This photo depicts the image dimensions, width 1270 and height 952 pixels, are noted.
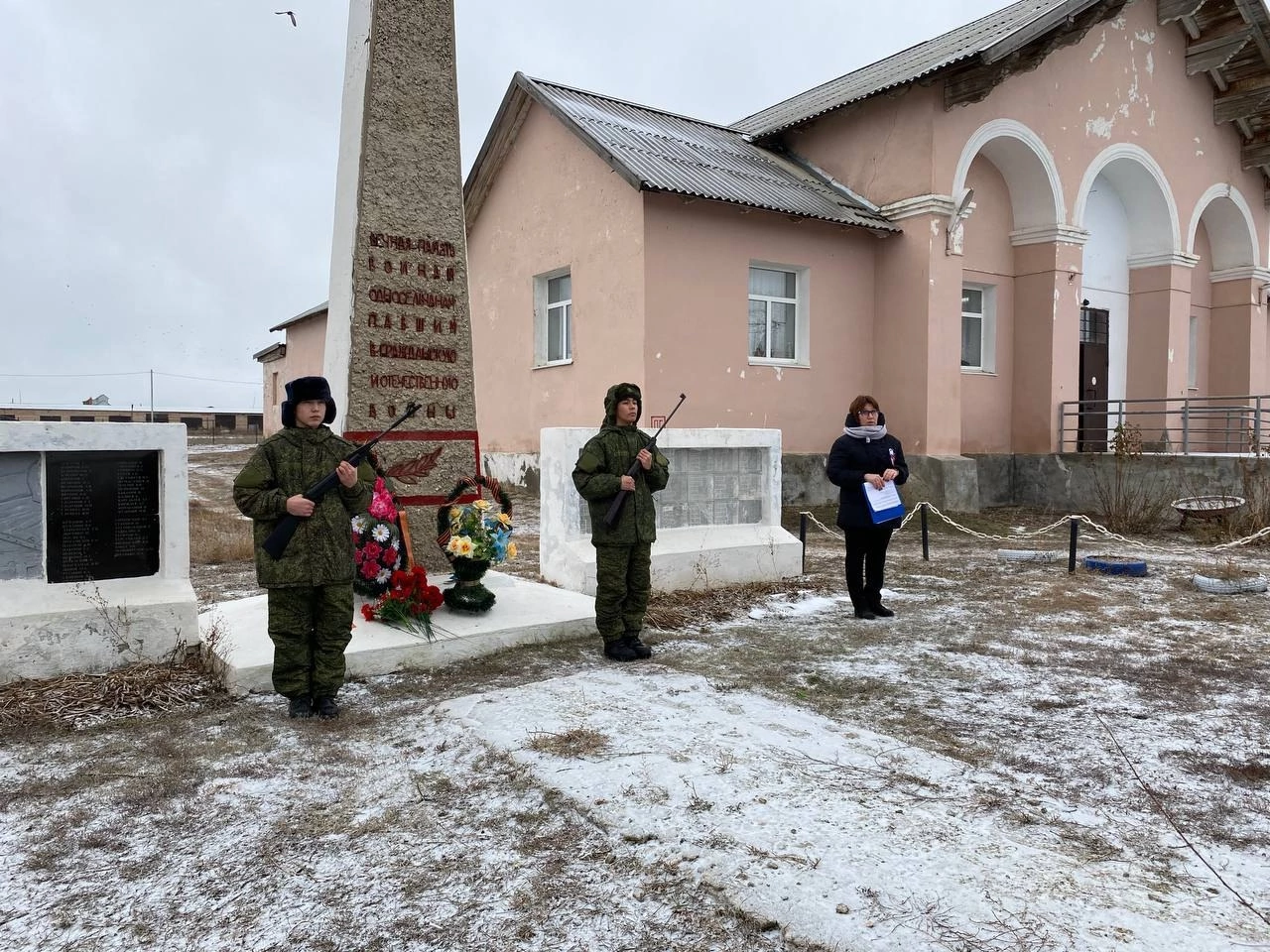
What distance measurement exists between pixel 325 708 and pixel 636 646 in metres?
1.82

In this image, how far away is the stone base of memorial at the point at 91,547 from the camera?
180 inches

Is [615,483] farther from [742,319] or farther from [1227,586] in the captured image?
[742,319]

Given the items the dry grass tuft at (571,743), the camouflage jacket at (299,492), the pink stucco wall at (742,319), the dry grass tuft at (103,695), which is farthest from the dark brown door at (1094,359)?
the dry grass tuft at (103,695)

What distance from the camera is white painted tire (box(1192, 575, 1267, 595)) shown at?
775 cm

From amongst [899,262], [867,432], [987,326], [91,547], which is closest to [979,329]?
[987,326]

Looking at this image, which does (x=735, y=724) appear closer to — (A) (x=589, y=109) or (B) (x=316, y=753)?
(B) (x=316, y=753)

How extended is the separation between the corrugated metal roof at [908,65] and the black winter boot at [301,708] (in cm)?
1223

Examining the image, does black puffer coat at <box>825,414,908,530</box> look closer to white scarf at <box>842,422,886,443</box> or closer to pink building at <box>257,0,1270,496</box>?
white scarf at <box>842,422,886,443</box>

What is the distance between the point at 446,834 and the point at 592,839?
1.60 ft

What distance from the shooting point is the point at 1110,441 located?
15023 millimetres

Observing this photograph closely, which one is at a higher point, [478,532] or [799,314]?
[799,314]

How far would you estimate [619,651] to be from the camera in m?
5.27

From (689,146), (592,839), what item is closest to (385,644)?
(592,839)

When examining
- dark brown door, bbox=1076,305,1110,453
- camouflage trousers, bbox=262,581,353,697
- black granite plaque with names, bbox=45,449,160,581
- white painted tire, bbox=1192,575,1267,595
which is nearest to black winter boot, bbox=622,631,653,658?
camouflage trousers, bbox=262,581,353,697
